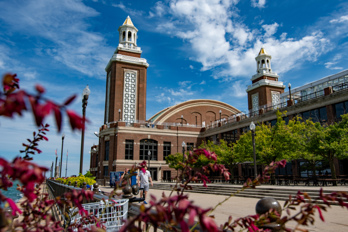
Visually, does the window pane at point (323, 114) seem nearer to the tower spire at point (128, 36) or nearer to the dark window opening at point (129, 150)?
the dark window opening at point (129, 150)

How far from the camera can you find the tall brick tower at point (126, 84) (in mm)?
50094

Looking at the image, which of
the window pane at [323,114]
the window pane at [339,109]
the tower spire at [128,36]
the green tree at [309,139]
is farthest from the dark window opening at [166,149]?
the window pane at [339,109]

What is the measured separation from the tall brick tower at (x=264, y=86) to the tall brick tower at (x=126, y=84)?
25.9 metres

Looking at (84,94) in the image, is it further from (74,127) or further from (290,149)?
(290,149)

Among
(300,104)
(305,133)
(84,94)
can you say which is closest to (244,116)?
(300,104)

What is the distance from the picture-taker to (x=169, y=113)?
6206cm

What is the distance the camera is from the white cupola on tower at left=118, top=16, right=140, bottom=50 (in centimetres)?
5412

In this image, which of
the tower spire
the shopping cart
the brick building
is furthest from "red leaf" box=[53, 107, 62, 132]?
the tower spire

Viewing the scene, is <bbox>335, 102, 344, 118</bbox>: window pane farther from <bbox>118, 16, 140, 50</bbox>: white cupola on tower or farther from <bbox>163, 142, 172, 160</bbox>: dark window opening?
<bbox>118, 16, 140, 50</bbox>: white cupola on tower

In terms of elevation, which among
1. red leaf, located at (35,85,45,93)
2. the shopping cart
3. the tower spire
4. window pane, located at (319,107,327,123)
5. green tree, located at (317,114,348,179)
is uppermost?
the tower spire

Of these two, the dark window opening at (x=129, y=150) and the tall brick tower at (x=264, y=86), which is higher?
the tall brick tower at (x=264, y=86)

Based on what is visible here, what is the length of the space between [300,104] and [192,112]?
113 ft

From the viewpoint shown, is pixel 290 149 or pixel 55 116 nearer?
pixel 55 116

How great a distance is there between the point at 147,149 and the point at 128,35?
955 inches
